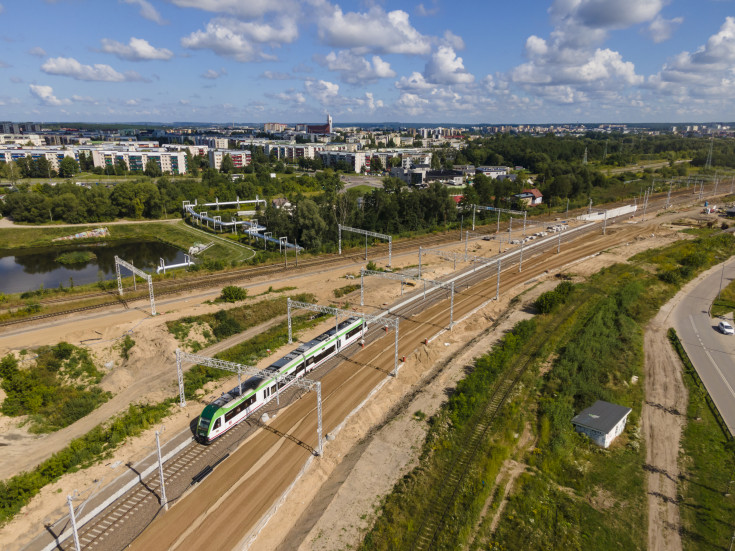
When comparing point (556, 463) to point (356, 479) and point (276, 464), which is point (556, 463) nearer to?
point (356, 479)

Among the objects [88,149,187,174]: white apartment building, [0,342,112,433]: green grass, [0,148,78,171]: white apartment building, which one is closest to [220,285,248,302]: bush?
[0,342,112,433]: green grass

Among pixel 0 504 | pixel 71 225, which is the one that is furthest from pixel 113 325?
pixel 71 225

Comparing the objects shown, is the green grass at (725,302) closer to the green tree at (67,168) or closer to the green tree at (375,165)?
the green tree at (375,165)

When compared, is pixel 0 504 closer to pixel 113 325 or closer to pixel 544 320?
pixel 113 325

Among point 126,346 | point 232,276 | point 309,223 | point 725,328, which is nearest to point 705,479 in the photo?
point 725,328

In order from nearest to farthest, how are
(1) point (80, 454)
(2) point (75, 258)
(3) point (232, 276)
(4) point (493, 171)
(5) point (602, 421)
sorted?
(1) point (80, 454) → (5) point (602, 421) → (3) point (232, 276) → (2) point (75, 258) → (4) point (493, 171)

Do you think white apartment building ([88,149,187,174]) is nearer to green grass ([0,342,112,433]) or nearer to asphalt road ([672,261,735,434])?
green grass ([0,342,112,433])
